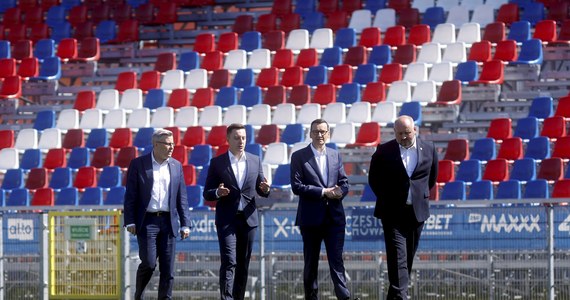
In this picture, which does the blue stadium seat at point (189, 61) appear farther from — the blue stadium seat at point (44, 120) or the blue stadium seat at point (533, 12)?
the blue stadium seat at point (533, 12)

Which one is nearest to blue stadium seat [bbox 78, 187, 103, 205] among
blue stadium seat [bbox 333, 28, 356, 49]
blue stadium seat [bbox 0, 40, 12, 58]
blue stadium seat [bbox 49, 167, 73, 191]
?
blue stadium seat [bbox 49, 167, 73, 191]

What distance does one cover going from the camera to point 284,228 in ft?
48.0

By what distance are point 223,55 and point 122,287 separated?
31.8 ft

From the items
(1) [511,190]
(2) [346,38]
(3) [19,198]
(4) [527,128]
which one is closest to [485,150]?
(4) [527,128]

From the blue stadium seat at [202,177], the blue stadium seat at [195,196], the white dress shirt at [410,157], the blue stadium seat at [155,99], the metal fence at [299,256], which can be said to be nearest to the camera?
the white dress shirt at [410,157]

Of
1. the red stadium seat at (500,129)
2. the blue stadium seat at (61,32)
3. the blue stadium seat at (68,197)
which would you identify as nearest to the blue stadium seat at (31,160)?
the blue stadium seat at (68,197)

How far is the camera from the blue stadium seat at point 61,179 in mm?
21906

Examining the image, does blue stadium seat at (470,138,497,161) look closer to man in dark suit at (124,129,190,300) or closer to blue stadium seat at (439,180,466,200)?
blue stadium seat at (439,180,466,200)

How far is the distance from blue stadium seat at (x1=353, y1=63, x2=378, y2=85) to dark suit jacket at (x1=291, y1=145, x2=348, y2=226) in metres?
10.2

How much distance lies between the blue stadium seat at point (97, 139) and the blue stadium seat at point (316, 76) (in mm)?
3683

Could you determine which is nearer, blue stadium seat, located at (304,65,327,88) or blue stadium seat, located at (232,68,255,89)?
blue stadium seat, located at (304,65,327,88)

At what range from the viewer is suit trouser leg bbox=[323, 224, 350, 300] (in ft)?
38.4

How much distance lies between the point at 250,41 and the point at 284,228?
970 cm

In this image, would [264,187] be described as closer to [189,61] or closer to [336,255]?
[336,255]
